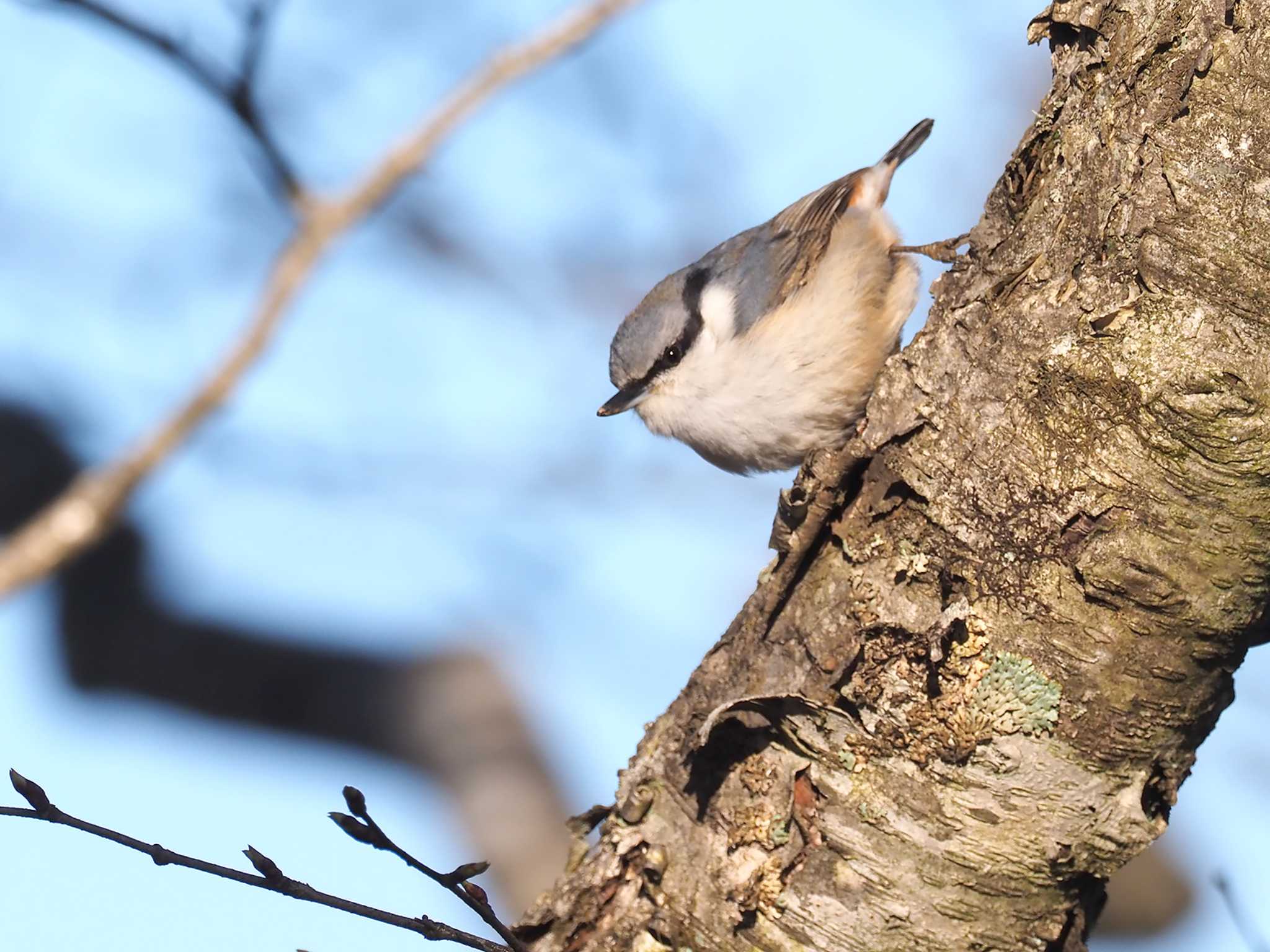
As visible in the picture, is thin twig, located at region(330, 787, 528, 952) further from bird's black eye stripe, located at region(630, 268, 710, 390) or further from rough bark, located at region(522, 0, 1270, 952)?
bird's black eye stripe, located at region(630, 268, 710, 390)

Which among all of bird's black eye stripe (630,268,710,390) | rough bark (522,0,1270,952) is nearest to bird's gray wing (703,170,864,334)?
bird's black eye stripe (630,268,710,390)

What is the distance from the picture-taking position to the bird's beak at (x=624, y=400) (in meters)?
3.42

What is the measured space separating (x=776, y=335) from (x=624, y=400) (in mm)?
526

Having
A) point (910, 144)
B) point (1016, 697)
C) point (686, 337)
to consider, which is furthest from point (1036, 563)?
point (910, 144)

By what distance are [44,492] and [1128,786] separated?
332cm

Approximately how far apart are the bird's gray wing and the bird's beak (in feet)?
1.17

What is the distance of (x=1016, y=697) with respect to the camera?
1.72 m

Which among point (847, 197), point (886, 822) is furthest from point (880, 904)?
point (847, 197)

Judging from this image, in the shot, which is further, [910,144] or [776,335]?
[910,144]

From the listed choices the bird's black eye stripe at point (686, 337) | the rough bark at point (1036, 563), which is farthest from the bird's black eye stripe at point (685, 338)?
the rough bark at point (1036, 563)

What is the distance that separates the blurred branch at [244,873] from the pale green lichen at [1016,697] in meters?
0.79

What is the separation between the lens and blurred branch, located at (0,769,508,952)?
1514mm

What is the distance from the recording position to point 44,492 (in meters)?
3.85

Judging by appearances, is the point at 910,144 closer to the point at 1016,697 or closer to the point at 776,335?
the point at 776,335
